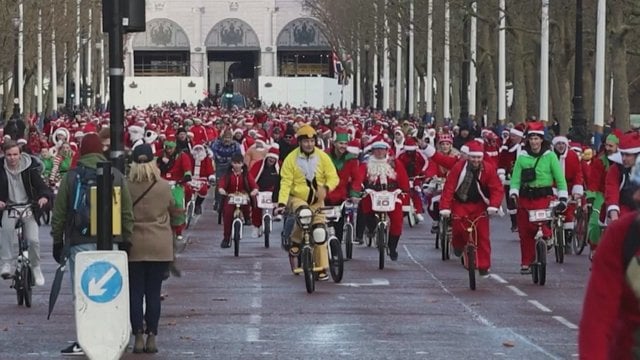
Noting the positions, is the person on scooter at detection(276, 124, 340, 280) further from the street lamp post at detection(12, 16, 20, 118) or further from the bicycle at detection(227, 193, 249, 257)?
the street lamp post at detection(12, 16, 20, 118)

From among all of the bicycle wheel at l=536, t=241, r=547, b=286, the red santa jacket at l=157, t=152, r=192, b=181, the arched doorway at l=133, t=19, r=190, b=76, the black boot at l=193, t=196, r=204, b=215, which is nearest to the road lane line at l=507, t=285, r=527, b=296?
the bicycle wheel at l=536, t=241, r=547, b=286

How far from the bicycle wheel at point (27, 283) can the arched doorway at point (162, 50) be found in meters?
138

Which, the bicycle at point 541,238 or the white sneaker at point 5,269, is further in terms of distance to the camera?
the bicycle at point 541,238

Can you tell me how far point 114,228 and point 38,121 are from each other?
54.8 metres

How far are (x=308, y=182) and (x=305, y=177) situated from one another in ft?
0.20

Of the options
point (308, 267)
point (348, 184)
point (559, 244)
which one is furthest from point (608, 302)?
point (348, 184)

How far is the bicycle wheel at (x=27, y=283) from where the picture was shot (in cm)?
1711

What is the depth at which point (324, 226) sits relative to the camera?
19.3m

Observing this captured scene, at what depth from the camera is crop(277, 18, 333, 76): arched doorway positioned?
161 metres

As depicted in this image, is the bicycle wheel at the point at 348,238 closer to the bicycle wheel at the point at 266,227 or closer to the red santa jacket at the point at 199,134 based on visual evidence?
the bicycle wheel at the point at 266,227

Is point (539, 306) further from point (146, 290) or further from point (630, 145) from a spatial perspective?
point (146, 290)

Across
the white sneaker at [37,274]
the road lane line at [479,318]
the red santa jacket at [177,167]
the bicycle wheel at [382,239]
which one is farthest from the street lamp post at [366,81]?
the white sneaker at [37,274]

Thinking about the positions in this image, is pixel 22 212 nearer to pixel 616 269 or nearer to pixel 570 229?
pixel 570 229

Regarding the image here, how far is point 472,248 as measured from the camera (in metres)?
19.3
